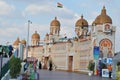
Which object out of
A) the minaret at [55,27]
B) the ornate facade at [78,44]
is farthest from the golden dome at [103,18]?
the minaret at [55,27]

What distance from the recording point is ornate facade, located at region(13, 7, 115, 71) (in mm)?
63812

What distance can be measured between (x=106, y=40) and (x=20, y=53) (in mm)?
31668

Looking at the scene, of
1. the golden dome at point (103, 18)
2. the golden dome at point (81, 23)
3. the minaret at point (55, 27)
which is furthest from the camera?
the minaret at point (55, 27)

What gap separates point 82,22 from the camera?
3381 inches

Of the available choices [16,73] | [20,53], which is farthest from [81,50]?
[16,73]

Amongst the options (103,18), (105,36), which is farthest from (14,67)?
(103,18)

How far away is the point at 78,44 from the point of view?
262 feet

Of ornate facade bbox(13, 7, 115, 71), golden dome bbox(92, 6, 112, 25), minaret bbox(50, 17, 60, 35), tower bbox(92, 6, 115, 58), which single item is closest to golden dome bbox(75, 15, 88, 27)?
ornate facade bbox(13, 7, 115, 71)

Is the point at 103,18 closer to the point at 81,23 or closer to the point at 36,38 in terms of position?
the point at 81,23

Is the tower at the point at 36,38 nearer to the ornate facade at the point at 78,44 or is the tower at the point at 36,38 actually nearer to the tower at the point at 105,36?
the ornate facade at the point at 78,44

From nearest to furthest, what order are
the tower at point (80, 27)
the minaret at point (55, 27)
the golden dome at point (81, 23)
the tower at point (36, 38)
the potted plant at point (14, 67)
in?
the potted plant at point (14, 67) < the golden dome at point (81, 23) < the tower at point (80, 27) < the minaret at point (55, 27) < the tower at point (36, 38)

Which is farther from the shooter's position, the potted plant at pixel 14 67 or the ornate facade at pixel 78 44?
the ornate facade at pixel 78 44

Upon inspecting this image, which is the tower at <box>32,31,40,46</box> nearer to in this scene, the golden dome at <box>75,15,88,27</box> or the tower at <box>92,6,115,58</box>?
the golden dome at <box>75,15,88,27</box>

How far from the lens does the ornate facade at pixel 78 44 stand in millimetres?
63812
